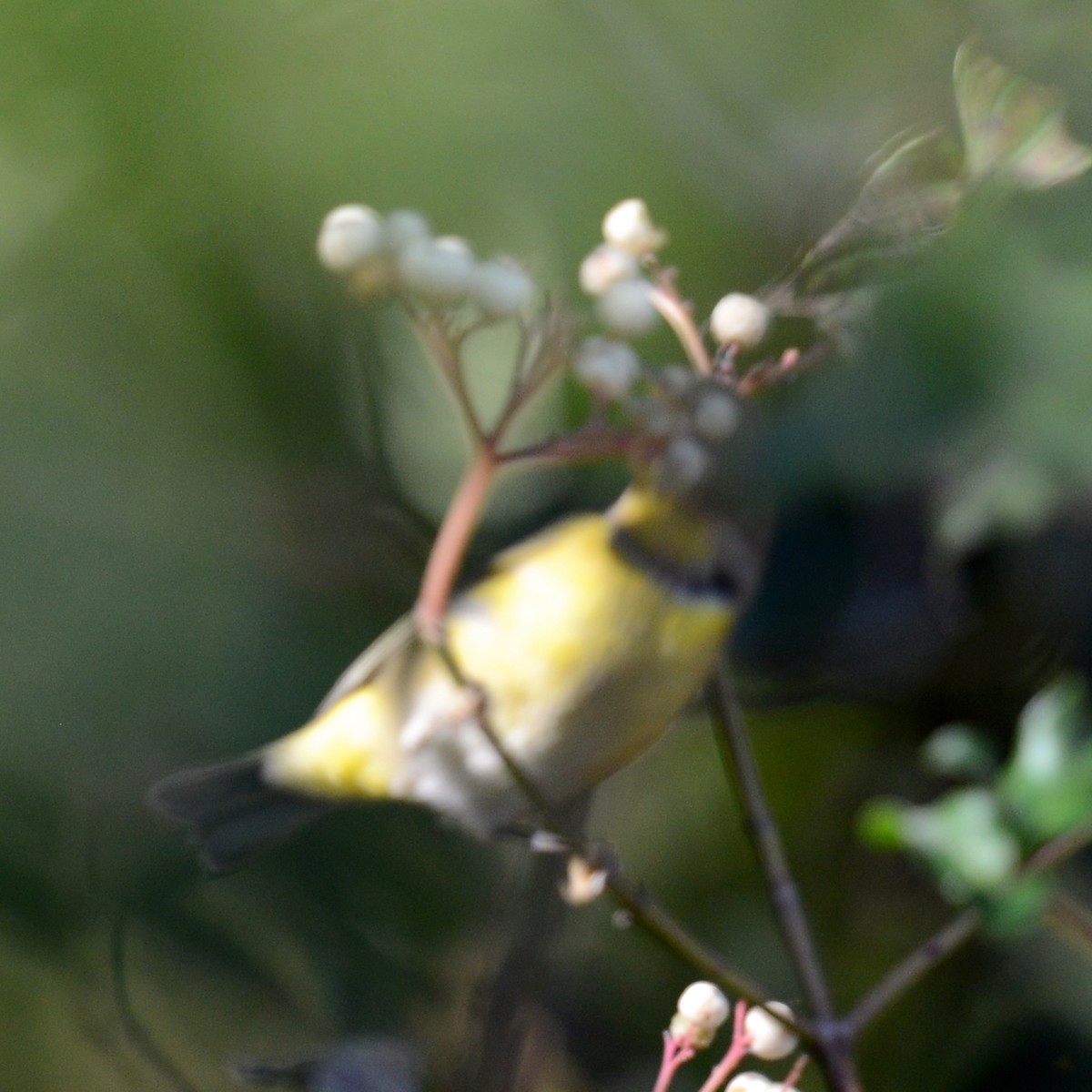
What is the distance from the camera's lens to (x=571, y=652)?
62cm

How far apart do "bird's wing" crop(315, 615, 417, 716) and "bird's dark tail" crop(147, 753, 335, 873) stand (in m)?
0.05

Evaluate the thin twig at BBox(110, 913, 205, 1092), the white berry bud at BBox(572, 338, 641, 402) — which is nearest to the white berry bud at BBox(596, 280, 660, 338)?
the white berry bud at BBox(572, 338, 641, 402)

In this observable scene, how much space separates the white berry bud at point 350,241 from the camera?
35 cm

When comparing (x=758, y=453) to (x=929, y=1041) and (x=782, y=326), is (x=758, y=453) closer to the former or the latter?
(x=782, y=326)

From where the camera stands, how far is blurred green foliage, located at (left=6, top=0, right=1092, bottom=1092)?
50cm

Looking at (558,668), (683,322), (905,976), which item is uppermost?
(683,322)

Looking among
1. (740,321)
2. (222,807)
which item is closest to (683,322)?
(740,321)

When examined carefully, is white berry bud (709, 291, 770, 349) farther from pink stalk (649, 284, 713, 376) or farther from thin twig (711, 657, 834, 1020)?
thin twig (711, 657, 834, 1020)

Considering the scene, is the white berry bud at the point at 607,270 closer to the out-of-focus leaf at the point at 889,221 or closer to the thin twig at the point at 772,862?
the out-of-focus leaf at the point at 889,221

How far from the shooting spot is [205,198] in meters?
0.58

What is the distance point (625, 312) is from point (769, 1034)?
0.25 metres

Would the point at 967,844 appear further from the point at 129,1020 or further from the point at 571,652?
the point at 129,1020

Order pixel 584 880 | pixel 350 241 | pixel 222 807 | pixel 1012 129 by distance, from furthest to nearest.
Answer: pixel 222 807 < pixel 584 880 < pixel 1012 129 < pixel 350 241

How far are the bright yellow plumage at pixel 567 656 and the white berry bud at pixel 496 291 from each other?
0.22 meters
